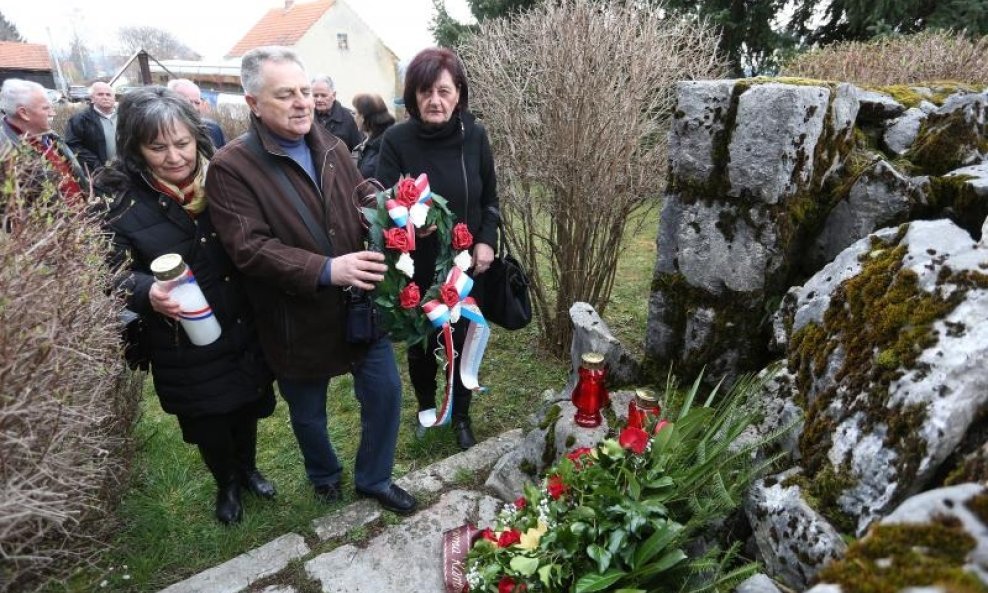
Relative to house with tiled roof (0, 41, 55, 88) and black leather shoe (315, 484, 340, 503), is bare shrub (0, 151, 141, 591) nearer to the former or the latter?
black leather shoe (315, 484, 340, 503)

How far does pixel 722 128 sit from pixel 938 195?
32.8 inches

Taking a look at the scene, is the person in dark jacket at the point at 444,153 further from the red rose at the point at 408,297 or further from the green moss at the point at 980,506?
the green moss at the point at 980,506

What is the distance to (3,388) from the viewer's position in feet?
4.39

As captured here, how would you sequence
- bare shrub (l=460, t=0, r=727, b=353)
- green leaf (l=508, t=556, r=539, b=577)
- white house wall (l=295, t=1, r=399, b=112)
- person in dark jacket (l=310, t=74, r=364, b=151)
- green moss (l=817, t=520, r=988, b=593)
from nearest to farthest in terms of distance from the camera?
1. green moss (l=817, t=520, r=988, b=593)
2. green leaf (l=508, t=556, r=539, b=577)
3. bare shrub (l=460, t=0, r=727, b=353)
4. person in dark jacket (l=310, t=74, r=364, b=151)
5. white house wall (l=295, t=1, r=399, b=112)

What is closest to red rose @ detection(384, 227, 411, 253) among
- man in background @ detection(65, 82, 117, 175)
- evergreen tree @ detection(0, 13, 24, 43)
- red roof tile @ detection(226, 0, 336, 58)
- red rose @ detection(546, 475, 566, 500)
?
red rose @ detection(546, 475, 566, 500)

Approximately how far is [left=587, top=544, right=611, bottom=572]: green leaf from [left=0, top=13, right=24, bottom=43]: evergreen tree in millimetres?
59805

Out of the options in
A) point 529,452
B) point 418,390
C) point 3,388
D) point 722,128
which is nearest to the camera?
point 3,388

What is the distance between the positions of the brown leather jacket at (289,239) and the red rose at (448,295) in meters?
0.42

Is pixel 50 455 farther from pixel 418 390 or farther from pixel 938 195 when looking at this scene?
pixel 938 195

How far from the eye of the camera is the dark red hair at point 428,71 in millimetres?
2634

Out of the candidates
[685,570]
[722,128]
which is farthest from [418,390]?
[722,128]

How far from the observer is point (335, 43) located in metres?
27.1

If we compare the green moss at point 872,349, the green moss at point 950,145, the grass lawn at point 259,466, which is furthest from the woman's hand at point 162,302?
the green moss at point 950,145

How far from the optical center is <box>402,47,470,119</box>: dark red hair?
→ 263 cm
